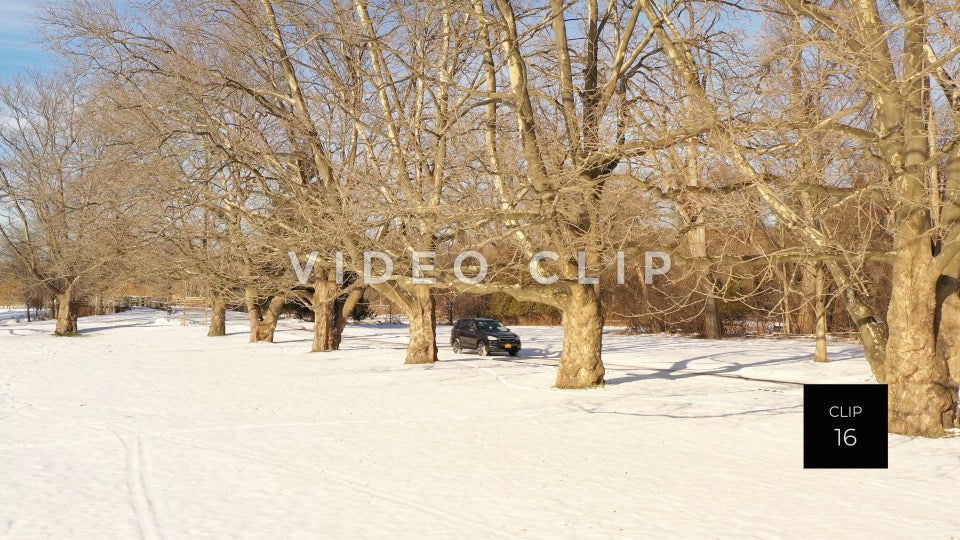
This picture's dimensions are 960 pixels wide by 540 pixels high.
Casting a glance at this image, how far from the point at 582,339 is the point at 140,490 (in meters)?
11.2

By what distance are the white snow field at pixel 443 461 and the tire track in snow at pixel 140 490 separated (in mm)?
42

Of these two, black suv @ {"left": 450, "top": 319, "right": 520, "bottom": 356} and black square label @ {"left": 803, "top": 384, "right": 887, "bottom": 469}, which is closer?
black square label @ {"left": 803, "top": 384, "right": 887, "bottom": 469}

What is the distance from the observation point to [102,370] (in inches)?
994

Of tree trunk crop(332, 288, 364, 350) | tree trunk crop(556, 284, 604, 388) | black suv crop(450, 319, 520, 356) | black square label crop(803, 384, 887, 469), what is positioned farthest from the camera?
tree trunk crop(332, 288, 364, 350)

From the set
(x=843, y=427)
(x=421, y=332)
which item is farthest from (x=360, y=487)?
(x=421, y=332)

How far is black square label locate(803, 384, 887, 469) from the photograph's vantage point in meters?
9.71

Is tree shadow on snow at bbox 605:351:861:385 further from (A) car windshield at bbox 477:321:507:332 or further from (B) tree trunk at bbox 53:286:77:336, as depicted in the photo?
(B) tree trunk at bbox 53:286:77:336

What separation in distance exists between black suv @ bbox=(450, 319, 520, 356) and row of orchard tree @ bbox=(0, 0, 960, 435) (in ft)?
15.2

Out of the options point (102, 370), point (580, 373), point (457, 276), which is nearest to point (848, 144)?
point (580, 373)

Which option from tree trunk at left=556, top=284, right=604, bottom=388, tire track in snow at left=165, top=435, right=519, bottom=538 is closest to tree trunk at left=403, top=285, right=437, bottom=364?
tree trunk at left=556, top=284, right=604, bottom=388

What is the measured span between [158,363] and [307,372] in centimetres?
724

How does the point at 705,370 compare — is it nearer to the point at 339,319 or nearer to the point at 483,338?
the point at 483,338

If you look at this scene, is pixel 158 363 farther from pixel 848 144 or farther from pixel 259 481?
pixel 848 144

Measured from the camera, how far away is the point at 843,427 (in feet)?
33.6
